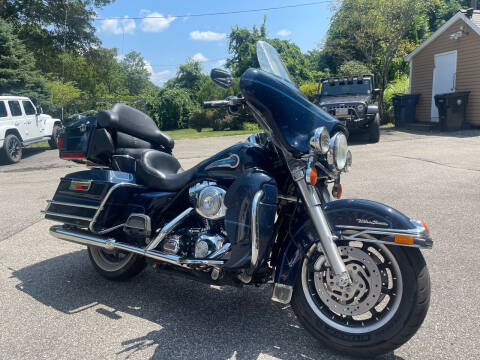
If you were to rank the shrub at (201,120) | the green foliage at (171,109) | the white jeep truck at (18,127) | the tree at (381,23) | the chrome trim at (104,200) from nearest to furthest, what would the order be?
the chrome trim at (104,200), the white jeep truck at (18,127), the tree at (381,23), the shrub at (201,120), the green foliage at (171,109)

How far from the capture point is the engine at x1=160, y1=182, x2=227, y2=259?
2.95m

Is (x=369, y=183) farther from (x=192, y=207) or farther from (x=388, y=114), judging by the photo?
(x=388, y=114)

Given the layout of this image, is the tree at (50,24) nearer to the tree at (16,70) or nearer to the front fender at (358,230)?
the tree at (16,70)

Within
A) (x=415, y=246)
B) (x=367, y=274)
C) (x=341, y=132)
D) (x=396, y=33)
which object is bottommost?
(x=367, y=274)

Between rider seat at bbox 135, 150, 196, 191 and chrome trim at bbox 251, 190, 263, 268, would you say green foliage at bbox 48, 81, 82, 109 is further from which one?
chrome trim at bbox 251, 190, 263, 268

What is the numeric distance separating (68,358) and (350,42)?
23.9 metres

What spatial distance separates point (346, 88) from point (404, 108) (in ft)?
19.4

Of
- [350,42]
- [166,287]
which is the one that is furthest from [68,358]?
[350,42]

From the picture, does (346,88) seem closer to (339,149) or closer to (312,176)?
→ (339,149)

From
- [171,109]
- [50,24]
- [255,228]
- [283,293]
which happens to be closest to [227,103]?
[255,228]

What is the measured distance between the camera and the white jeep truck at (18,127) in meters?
13.7

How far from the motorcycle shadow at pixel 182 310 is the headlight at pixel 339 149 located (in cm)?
120

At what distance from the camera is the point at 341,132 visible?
268cm

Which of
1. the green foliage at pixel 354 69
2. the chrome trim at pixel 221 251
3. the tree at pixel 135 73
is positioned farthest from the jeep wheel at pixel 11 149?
the tree at pixel 135 73
